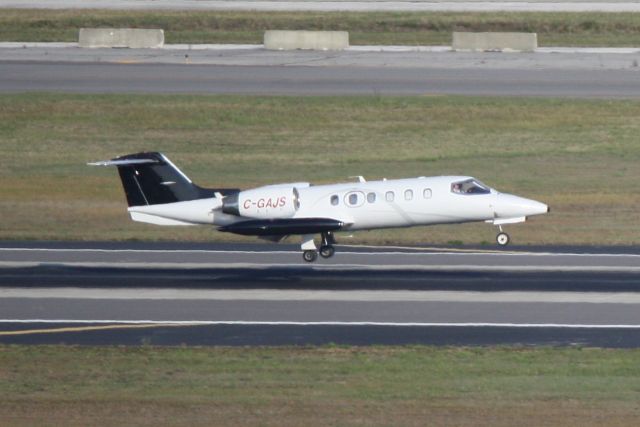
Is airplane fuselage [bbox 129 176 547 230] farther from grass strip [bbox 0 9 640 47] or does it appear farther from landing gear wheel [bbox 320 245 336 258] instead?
grass strip [bbox 0 9 640 47]

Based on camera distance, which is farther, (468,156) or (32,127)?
(32,127)

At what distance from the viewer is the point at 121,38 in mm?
74875

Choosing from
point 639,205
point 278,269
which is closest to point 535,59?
point 639,205

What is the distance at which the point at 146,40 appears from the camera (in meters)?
74.4

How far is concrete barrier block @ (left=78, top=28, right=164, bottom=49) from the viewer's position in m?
74.2

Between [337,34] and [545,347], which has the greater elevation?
[337,34]

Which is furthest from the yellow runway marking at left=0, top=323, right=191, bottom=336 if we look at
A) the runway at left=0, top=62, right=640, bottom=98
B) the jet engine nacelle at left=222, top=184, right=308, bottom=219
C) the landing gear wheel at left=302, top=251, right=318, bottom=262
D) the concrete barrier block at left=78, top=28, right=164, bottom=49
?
the concrete barrier block at left=78, top=28, right=164, bottom=49

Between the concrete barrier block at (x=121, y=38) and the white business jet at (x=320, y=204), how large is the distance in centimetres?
4193

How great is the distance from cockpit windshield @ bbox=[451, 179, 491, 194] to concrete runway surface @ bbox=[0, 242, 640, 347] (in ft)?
6.95

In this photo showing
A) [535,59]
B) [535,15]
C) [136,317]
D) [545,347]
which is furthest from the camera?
[535,15]

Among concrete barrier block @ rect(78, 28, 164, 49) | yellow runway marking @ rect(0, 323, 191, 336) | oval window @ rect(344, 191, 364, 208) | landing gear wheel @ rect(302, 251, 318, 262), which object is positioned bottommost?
yellow runway marking @ rect(0, 323, 191, 336)

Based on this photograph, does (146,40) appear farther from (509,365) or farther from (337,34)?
(509,365)

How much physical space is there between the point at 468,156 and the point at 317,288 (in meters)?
21.4

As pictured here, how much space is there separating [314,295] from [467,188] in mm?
5638
